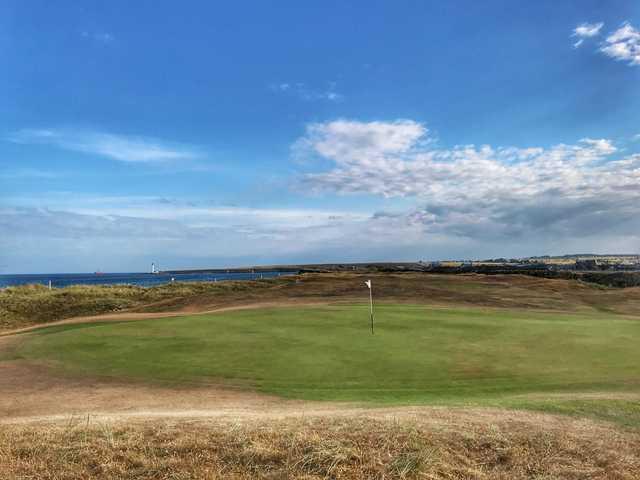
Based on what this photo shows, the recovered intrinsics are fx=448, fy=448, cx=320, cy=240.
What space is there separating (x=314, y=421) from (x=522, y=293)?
105 ft

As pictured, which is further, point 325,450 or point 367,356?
point 367,356

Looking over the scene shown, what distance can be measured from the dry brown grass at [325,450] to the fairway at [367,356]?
114 inches

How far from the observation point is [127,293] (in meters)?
43.4

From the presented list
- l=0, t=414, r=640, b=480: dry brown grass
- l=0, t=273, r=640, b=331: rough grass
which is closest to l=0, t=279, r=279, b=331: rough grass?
l=0, t=273, r=640, b=331: rough grass

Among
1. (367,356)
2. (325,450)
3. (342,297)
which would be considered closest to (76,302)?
(342,297)

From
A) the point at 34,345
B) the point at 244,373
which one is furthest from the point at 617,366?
the point at 34,345

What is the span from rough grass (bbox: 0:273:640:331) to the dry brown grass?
80.1ft

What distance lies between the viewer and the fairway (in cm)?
1039

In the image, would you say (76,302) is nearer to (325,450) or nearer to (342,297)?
(342,297)

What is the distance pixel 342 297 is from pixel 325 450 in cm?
3018

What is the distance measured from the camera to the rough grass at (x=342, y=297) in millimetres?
30958

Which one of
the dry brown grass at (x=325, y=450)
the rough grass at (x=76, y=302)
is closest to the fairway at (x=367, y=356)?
the dry brown grass at (x=325, y=450)

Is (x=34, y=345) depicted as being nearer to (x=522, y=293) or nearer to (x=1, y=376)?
(x=1, y=376)

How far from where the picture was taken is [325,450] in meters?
5.62
